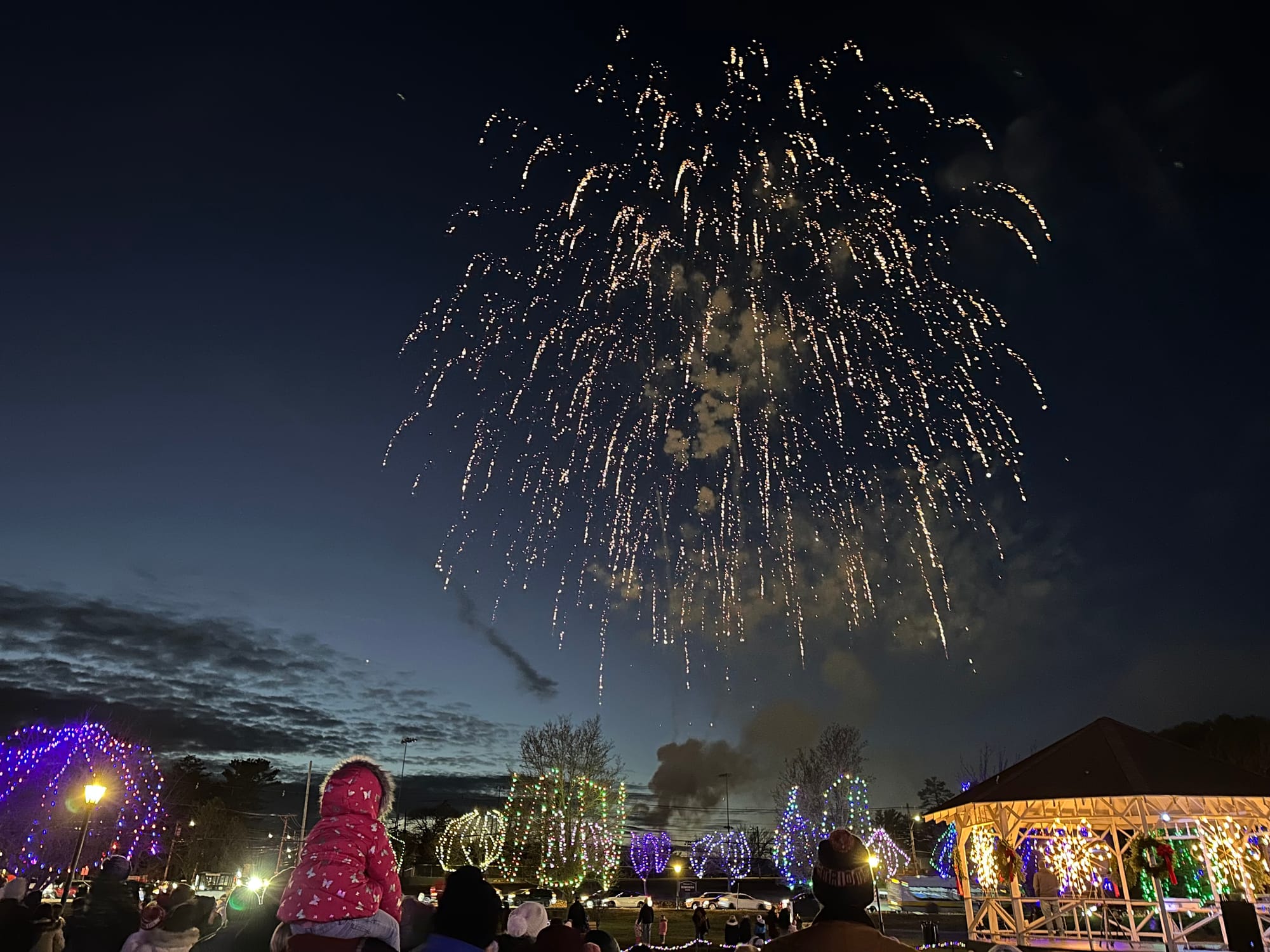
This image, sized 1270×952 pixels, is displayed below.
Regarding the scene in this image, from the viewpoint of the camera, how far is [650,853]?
80750 millimetres

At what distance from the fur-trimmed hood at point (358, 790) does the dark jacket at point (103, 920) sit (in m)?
4.16

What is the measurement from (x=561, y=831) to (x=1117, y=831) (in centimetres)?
3220

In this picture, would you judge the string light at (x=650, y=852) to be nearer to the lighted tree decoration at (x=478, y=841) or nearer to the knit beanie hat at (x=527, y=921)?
the lighted tree decoration at (x=478, y=841)

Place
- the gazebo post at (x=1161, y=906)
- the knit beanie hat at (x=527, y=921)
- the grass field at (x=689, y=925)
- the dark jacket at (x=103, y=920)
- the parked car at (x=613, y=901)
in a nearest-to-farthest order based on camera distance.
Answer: the dark jacket at (x=103, y=920), the knit beanie hat at (x=527, y=921), the gazebo post at (x=1161, y=906), the grass field at (x=689, y=925), the parked car at (x=613, y=901)

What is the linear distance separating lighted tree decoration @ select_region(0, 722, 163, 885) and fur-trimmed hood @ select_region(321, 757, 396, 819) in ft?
161

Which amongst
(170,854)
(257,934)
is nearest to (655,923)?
(257,934)

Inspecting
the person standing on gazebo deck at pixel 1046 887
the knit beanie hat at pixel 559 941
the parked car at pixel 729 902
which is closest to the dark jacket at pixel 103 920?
the knit beanie hat at pixel 559 941

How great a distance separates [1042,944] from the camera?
60.5ft

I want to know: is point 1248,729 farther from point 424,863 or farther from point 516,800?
point 424,863

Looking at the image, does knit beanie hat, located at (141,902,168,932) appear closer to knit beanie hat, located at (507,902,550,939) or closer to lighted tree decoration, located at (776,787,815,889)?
knit beanie hat, located at (507,902,550,939)

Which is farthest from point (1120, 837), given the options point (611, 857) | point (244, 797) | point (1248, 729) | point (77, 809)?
point (244, 797)

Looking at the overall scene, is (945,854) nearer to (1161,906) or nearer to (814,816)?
(814,816)

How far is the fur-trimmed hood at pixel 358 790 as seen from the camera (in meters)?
3.46

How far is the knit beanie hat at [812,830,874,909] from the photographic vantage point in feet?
11.2
